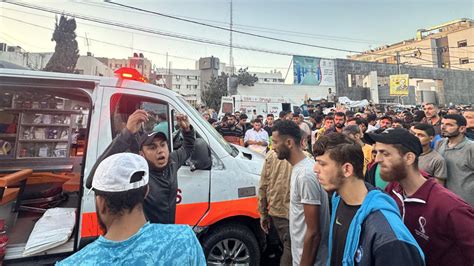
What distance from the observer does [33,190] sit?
398 centimetres

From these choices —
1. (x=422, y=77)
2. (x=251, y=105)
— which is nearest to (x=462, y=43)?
(x=422, y=77)

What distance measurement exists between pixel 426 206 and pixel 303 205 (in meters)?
0.79

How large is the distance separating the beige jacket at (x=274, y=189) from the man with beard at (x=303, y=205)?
35 cm

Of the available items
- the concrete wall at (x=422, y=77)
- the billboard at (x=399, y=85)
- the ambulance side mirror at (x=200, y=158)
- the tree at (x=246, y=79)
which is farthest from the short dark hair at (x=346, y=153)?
the billboard at (x=399, y=85)

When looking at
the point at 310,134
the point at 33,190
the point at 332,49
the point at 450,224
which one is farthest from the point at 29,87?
the point at 332,49

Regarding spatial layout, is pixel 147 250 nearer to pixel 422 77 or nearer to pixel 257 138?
pixel 257 138

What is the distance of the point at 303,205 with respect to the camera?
6.86ft

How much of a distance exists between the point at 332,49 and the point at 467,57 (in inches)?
1705

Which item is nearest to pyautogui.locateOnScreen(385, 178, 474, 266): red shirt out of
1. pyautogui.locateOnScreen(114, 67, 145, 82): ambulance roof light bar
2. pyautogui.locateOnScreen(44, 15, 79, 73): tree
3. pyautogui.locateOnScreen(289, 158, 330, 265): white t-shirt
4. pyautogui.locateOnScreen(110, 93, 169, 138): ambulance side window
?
pyautogui.locateOnScreen(289, 158, 330, 265): white t-shirt

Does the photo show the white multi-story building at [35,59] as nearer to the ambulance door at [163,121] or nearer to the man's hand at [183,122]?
the ambulance door at [163,121]

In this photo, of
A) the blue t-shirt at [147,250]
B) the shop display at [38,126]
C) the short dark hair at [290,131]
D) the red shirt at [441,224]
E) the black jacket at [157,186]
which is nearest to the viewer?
the blue t-shirt at [147,250]

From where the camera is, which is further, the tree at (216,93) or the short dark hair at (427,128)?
the tree at (216,93)

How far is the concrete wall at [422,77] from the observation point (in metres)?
26.3

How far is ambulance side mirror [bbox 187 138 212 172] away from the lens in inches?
115
